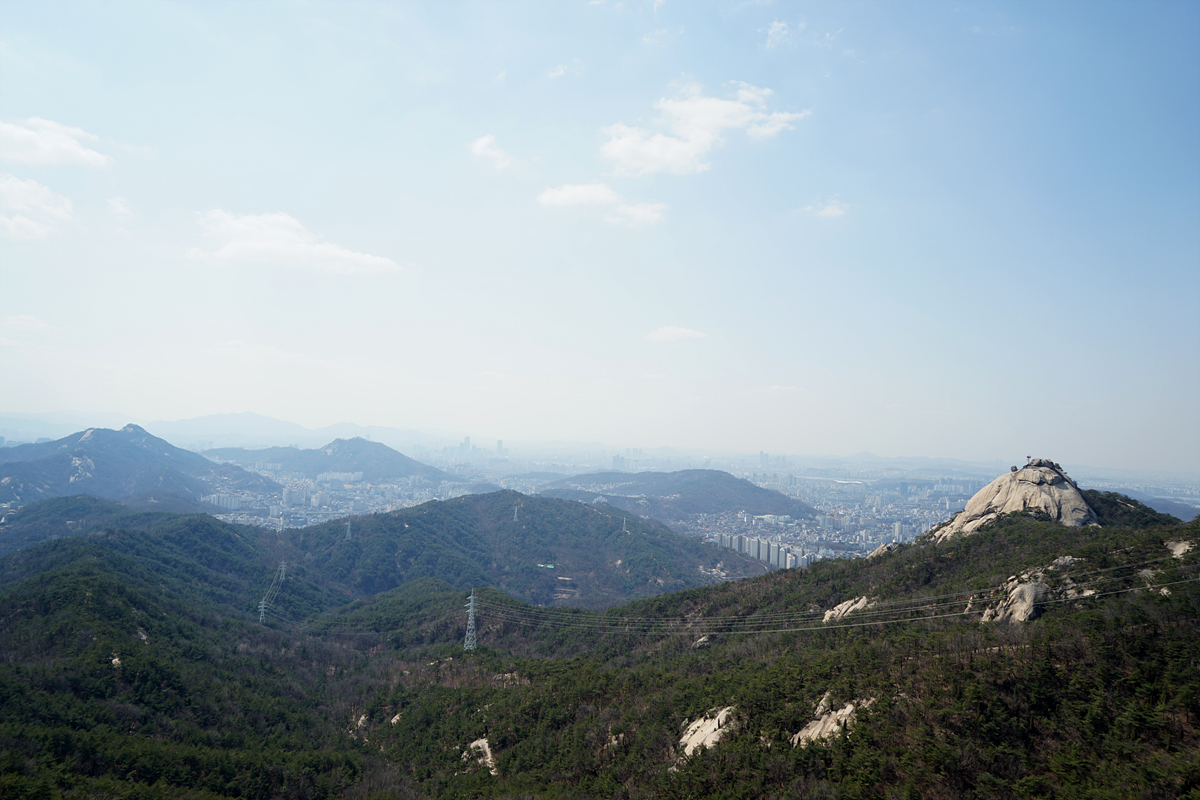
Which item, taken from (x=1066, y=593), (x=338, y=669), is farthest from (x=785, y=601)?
(x=338, y=669)

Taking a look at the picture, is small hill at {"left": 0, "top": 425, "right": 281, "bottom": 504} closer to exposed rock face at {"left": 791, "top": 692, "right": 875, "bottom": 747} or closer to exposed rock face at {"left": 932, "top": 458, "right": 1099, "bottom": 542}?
exposed rock face at {"left": 791, "top": 692, "right": 875, "bottom": 747}

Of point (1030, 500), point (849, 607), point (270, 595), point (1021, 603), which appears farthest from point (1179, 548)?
point (270, 595)

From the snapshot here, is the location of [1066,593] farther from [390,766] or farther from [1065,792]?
[390,766]

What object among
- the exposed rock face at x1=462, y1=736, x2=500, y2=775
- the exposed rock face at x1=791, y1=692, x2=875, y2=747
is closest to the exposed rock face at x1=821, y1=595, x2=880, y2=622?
the exposed rock face at x1=791, y1=692, x2=875, y2=747

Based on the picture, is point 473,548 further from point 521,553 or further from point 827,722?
point 827,722

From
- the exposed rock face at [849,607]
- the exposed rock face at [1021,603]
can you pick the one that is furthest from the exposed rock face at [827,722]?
the exposed rock face at [849,607]

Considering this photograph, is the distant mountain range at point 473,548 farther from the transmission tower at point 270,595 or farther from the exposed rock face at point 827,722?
the exposed rock face at point 827,722
